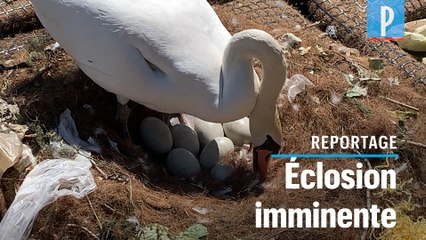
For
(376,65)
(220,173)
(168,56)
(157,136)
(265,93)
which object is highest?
(168,56)

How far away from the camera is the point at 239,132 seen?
10.9 feet

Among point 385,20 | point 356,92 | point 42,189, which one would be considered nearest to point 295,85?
point 356,92

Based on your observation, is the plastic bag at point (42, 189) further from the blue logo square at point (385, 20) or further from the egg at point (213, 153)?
the blue logo square at point (385, 20)

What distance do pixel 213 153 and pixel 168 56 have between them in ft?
1.88

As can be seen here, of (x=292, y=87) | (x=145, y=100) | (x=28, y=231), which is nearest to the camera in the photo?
(x=28, y=231)

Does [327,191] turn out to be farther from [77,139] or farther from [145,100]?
[77,139]

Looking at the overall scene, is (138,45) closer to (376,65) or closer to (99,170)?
(99,170)

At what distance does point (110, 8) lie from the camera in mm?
2844

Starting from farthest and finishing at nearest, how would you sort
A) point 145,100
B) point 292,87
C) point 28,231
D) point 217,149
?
1. point 292,87
2. point 217,149
3. point 145,100
4. point 28,231

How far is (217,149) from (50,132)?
72 cm

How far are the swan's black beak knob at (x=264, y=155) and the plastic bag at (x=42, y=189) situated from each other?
2.33 feet

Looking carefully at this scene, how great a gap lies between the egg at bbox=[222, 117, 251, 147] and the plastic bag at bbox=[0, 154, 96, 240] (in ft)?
2.46

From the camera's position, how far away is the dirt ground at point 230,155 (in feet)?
9.06

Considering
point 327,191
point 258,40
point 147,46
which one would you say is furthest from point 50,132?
point 327,191
